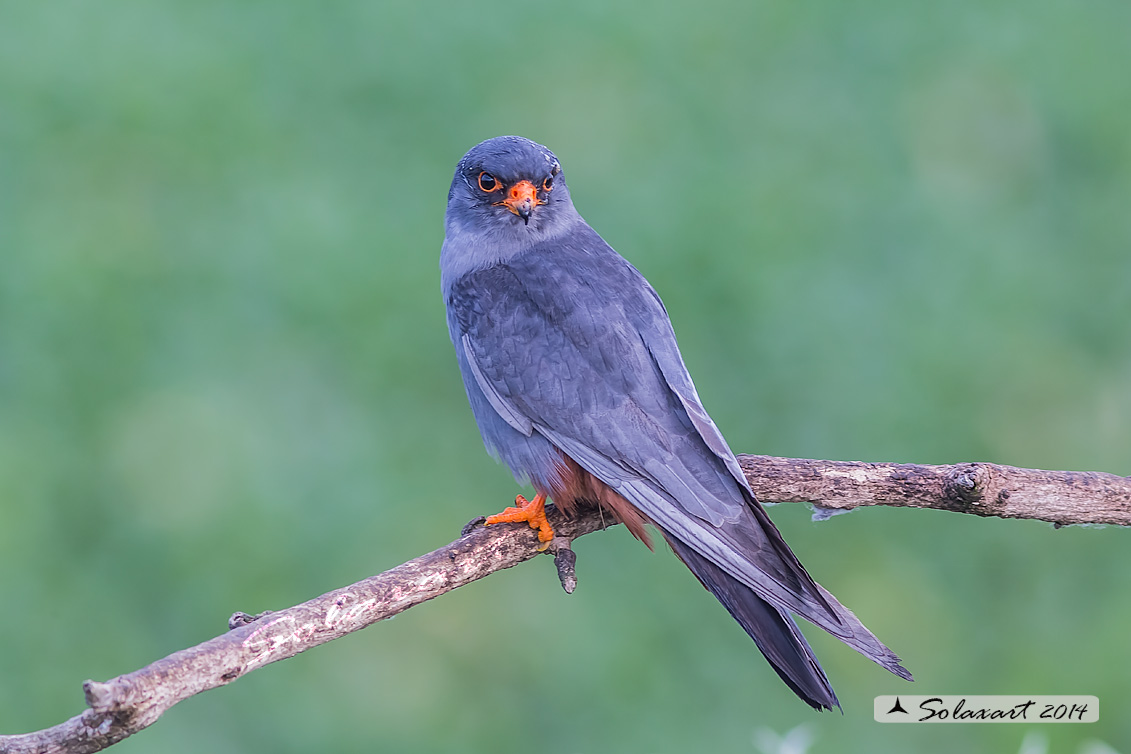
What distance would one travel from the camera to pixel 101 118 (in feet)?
25.1

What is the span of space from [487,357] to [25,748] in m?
1.96

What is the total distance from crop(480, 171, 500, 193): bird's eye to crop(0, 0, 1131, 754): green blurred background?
2.10m

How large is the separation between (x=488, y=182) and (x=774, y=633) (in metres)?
1.97

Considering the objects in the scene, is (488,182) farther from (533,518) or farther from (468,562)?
(468,562)

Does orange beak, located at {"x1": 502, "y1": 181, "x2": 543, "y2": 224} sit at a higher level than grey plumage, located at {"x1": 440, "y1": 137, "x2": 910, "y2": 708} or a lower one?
higher

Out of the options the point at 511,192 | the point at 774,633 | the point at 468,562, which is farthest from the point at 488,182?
the point at 774,633

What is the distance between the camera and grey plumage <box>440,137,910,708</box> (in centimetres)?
400

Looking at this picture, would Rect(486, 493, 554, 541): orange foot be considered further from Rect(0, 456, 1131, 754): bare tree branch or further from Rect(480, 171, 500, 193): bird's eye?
Rect(480, 171, 500, 193): bird's eye

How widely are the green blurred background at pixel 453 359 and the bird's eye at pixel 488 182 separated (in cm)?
210

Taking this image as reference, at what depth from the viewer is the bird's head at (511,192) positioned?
15.9 ft

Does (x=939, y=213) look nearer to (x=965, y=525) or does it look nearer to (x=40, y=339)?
(x=965, y=525)

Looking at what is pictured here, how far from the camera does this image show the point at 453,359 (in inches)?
275

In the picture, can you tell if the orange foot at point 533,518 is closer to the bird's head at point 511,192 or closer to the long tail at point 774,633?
the long tail at point 774,633

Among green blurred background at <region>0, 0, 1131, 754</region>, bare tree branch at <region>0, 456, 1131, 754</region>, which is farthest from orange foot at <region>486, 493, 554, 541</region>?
green blurred background at <region>0, 0, 1131, 754</region>
